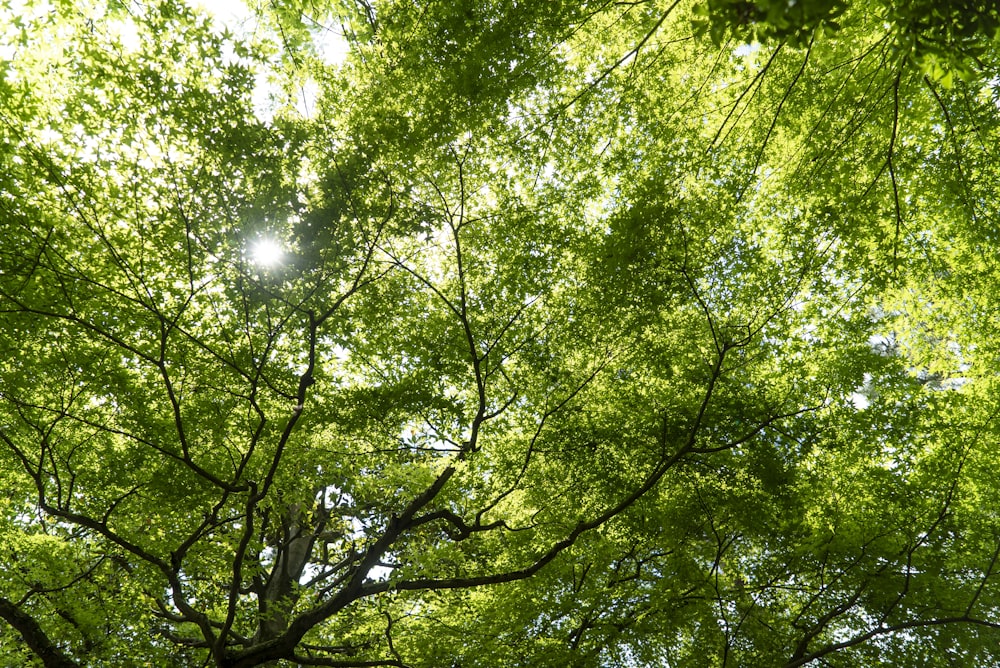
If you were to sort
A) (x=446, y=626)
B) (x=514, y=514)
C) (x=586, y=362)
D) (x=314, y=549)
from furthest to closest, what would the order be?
(x=314, y=549), (x=514, y=514), (x=446, y=626), (x=586, y=362)

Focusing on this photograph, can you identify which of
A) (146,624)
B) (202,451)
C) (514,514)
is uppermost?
(202,451)

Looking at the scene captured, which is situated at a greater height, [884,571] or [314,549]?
[314,549]

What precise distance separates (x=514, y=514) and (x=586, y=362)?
3139 mm

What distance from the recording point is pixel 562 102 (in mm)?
6426

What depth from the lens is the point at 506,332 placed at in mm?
7586

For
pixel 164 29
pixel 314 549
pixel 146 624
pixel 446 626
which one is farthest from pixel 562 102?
pixel 314 549

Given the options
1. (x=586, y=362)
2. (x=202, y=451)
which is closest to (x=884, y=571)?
(x=586, y=362)

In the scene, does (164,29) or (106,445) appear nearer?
(164,29)

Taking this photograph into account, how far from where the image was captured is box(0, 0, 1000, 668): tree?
220 inches

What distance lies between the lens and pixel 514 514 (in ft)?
30.6

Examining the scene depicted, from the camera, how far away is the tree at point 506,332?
558 centimetres

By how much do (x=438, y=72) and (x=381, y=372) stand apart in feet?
13.4

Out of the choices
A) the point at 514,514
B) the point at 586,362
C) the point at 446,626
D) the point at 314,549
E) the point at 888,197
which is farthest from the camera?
the point at 314,549

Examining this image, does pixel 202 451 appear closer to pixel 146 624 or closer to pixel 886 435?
pixel 146 624
